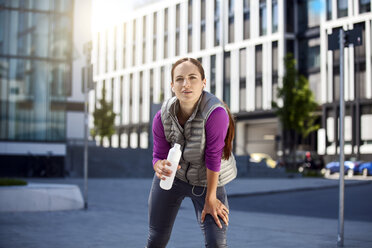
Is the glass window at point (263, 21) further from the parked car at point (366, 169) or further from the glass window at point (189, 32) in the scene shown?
the parked car at point (366, 169)

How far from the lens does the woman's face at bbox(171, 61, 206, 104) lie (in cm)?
344

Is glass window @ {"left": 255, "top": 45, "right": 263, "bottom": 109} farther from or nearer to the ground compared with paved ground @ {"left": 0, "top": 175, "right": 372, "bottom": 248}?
farther from the ground

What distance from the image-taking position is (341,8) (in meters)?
44.9

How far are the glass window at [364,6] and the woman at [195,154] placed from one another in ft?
136

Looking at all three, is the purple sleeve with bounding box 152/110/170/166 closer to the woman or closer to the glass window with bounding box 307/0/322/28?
the woman

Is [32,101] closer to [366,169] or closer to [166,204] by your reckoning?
[366,169]

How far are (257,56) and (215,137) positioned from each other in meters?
46.6

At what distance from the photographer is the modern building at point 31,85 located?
2645cm

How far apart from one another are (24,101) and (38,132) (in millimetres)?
1667

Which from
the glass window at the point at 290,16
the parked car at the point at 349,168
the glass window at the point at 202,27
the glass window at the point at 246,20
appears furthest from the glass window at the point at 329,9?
the parked car at the point at 349,168

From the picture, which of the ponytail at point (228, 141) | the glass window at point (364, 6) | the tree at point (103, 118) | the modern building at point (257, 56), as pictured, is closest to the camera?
the ponytail at point (228, 141)

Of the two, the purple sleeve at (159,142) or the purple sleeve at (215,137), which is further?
the purple sleeve at (159,142)

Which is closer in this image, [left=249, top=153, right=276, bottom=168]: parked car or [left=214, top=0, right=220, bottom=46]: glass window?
[left=249, top=153, right=276, bottom=168]: parked car

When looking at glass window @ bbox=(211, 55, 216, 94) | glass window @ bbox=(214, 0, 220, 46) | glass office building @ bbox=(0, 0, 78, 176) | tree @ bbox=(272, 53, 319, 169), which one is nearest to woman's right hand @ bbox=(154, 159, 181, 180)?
glass office building @ bbox=(0, 0, 78, 176)
